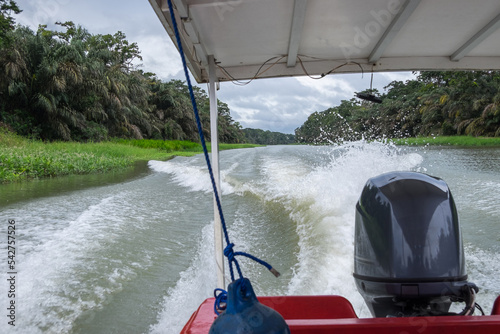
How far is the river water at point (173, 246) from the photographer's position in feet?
8.30

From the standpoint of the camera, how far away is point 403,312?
48.8 inches

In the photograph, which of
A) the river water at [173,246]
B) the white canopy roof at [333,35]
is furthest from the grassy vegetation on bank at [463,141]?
the white canopy roof at [333,35]

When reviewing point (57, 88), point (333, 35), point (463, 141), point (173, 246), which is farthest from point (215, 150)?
point (463, 141)

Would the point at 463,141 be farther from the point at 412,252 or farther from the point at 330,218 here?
the point at 412,252

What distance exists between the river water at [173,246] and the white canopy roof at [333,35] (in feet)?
5.10

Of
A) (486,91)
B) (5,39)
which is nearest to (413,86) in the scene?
(486,91)

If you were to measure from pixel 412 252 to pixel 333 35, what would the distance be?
1480 millimetres

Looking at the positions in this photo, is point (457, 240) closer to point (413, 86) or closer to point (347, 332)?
point (347, 332)

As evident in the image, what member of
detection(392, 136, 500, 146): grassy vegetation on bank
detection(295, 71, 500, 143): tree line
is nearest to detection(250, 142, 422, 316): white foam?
detection(295, 71, 500, 143): tree line

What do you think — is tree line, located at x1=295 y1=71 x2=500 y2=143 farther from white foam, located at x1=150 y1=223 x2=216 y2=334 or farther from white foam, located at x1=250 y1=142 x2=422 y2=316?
white foam, located at x1=150 y1=223 x2=216 y2=334

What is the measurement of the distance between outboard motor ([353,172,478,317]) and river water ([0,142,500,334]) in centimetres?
107

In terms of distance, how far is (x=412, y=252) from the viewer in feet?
4.20

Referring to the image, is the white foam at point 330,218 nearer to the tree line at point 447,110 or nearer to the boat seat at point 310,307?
the boat seat at point 310,307

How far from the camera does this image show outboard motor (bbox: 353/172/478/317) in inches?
48.4
